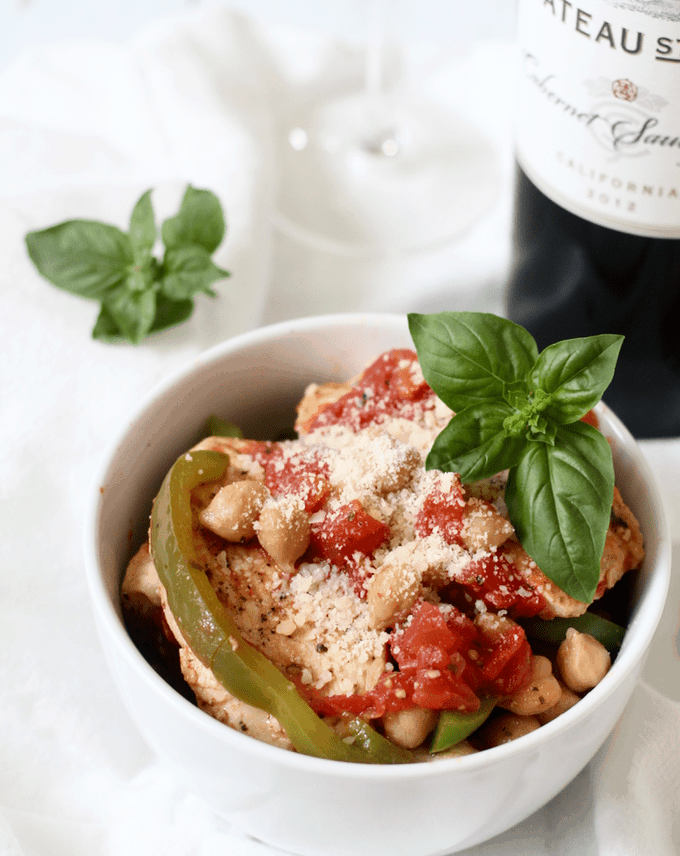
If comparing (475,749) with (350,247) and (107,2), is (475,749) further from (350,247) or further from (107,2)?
(107,2)

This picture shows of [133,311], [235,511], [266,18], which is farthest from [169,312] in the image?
[266,18]

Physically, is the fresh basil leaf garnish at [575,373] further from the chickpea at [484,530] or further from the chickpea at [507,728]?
the chickpea at [507,728]

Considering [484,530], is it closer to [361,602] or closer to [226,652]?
[361,602]

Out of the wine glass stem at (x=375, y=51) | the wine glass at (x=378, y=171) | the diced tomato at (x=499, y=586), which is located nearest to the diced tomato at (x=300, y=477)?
the diced tomato at (x=499, y=586)

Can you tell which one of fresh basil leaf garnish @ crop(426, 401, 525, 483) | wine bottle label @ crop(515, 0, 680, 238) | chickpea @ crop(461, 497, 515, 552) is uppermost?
wine bottle label @ crop(515, 0, 680, 238)

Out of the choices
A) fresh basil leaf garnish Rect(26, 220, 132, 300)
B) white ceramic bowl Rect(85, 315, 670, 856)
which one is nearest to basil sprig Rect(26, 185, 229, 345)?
fresh basil leaf garnish Rect(26, 220, 132, 300)

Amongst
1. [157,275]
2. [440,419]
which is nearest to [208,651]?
[440,419]

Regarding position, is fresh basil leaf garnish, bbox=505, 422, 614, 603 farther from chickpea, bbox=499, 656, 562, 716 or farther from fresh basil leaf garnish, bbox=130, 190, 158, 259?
fresh basil leaf garnish, bbox=130, 190, 158, 259
